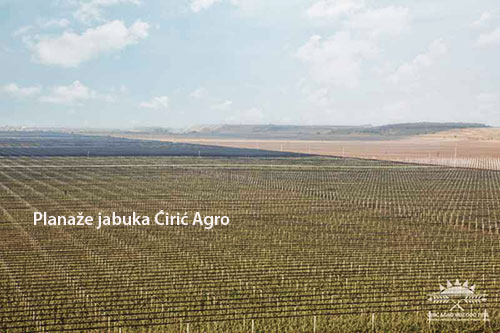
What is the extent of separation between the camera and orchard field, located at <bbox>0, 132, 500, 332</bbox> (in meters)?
20.7

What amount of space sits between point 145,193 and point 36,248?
22.7 m

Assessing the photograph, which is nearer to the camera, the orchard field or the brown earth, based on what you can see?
the orchard field

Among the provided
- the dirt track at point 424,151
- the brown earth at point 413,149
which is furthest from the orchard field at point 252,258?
the brown earth at point 413,149

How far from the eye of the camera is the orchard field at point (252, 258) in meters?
20.7

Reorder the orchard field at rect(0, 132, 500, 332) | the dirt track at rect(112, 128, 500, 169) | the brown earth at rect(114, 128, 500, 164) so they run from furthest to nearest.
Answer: the brown earth at rect(114, 128, 500, 164) < the dirt track at rect(112, 128, 500, 169) < the orchard field at rect(0, 132, 500, 332)

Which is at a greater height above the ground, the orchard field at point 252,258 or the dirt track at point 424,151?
the dirt track at point 424,151

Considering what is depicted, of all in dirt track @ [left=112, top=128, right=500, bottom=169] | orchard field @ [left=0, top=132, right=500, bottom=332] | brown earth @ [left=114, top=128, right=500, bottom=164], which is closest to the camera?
orchard field @ [left=0, top=132, right=500, bottom=332]

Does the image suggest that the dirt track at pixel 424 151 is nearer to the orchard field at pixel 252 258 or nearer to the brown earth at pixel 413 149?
the brown earth at pixel 413 149

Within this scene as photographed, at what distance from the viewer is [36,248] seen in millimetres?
31094

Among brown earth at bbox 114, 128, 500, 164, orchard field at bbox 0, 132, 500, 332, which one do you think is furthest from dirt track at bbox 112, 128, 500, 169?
orchard field at bbox 0, 132, 500, 332

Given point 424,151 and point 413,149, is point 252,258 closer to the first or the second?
point 424,151

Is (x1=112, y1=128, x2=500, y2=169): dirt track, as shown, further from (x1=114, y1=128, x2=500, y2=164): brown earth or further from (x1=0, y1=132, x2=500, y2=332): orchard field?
(x1=0, y1=132, x2=500, y2=332): orchard field

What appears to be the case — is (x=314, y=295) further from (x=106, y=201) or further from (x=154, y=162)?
(x=154, y=162)

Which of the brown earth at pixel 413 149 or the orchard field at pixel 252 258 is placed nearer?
the orchard field at pixel 252 258
